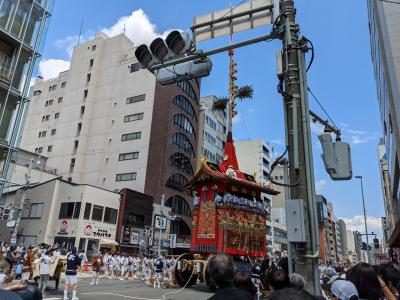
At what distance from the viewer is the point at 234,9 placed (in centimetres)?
698

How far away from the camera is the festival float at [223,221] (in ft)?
64.0

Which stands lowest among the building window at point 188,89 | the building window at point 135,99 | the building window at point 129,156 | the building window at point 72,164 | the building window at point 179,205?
the building window at point 179,205

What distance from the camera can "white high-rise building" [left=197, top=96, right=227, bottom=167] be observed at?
194 ft

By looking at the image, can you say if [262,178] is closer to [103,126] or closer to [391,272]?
[103,126]

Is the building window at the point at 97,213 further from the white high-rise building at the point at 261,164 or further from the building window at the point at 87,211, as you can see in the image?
the white high-rise building at the point at 261,164

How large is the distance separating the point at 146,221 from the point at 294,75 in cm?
4137

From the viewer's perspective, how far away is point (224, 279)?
3680mm

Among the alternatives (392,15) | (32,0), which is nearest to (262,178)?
(392,15)

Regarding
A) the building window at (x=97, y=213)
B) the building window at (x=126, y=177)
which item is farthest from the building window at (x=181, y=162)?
the building window at (x=97, y=213)

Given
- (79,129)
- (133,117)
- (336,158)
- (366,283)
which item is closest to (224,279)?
(366,283)

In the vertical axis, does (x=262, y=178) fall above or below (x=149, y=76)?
below

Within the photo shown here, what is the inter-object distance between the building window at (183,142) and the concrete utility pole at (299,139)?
45.3 metres

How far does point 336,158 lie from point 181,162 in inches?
1863

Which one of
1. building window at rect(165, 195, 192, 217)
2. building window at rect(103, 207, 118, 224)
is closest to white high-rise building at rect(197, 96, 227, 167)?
building window at rect(165, 195, 192, 217)
